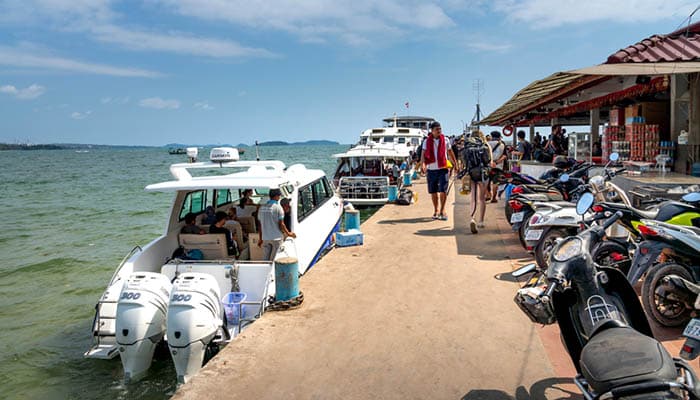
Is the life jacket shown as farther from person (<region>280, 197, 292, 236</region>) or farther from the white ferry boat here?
the white ferry boat

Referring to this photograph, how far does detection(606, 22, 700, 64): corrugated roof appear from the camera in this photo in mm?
7012

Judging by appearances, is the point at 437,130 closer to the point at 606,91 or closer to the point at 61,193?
the point at 606,91

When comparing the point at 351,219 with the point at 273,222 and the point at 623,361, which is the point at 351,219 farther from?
the point at 623,361

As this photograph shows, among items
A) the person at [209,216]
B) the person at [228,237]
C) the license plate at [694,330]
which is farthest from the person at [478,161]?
the license plate at [694,330]

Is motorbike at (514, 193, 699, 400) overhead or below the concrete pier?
overhead

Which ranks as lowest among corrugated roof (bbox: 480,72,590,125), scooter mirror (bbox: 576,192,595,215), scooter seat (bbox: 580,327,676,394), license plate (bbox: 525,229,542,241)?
license plate (bbox: 525,229,542,241)

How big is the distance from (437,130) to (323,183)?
2.56m

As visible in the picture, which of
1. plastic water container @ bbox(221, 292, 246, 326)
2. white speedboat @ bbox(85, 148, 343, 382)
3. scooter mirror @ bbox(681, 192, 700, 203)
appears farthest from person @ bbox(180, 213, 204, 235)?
scooter mirror @ bbox(681, 192, 700, 203)

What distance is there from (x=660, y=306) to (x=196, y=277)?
425 cm

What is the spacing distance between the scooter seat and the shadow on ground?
1.10 metres

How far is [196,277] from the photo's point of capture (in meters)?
5.02

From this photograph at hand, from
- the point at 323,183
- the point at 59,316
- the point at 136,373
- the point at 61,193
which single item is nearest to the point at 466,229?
the point at 323,183

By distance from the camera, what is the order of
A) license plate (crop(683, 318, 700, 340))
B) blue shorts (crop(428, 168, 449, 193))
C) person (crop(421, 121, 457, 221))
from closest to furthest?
1. license plate (crop(683, 318, 700, 340))
2. person (crop(421, 121, 457, 221))
3. blue shorts (crop(428, 168, 449, 193))

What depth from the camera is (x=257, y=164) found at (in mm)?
7883
